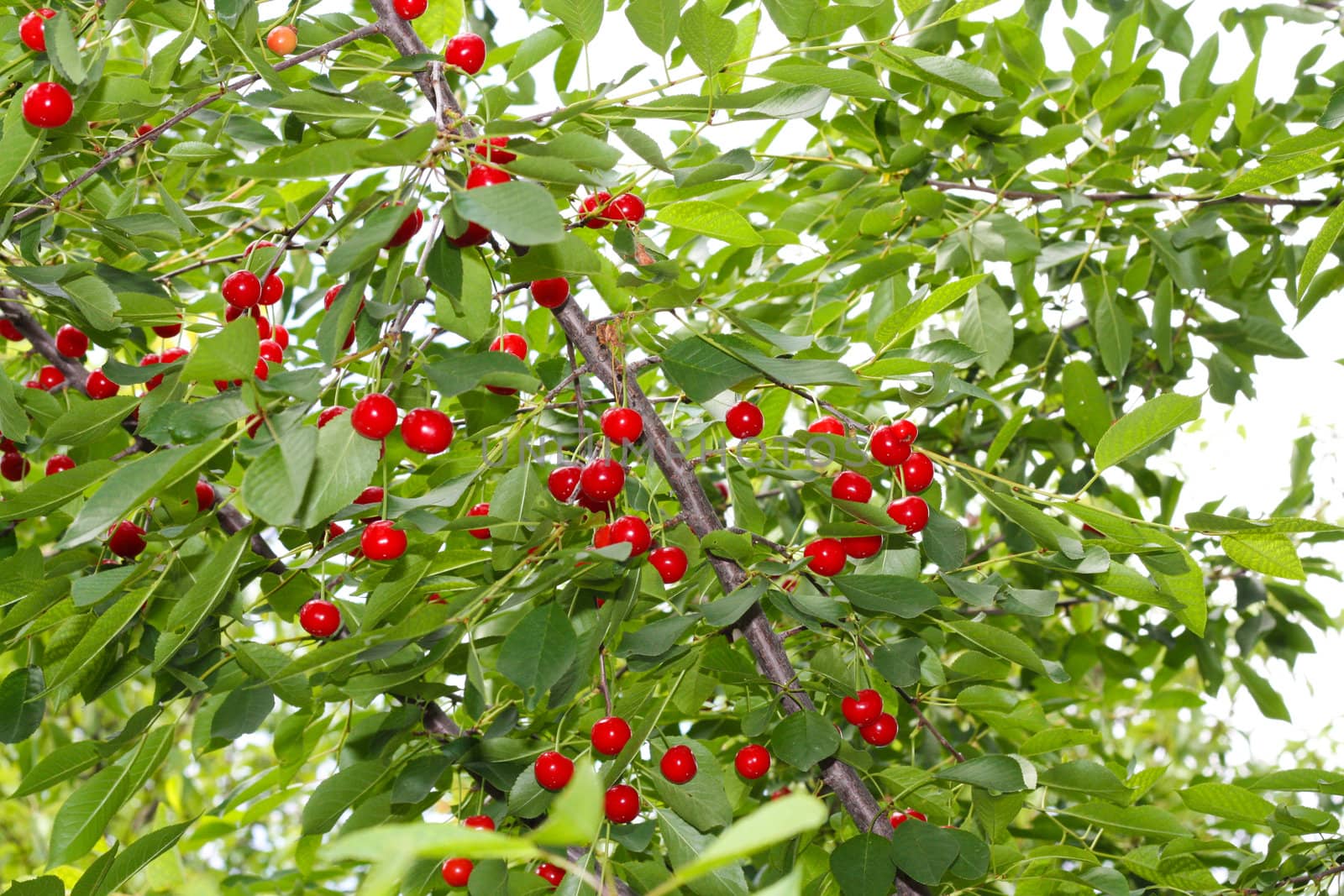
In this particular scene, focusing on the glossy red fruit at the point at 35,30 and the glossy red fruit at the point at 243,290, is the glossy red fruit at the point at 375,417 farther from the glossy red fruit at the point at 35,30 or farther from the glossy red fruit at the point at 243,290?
the glossy red fruit at the point at 35,30

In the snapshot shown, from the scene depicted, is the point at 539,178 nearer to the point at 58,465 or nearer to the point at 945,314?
the point at 58,465

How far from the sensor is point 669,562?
1.25 m

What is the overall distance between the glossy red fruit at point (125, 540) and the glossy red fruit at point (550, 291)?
601mm

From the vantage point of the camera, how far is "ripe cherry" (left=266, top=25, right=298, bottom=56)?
126 cm

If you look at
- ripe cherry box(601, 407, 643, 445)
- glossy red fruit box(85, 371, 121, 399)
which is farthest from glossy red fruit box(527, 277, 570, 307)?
glossy red fruit box(85, 371, 121, 399)

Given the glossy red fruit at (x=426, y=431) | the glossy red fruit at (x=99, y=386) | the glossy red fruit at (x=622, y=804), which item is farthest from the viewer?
the glossy red fruit at (x=99, y=386)

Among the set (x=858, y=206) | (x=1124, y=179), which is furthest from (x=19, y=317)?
(x=1124, y=179)

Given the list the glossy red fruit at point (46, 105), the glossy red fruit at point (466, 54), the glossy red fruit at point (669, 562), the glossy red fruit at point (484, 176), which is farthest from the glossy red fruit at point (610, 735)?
the glossy red fruit at point (46, 105)

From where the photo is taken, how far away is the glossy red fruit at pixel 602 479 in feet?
3.84

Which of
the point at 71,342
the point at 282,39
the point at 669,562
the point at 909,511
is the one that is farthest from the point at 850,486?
the point at 71,342

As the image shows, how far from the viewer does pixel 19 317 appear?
5.82 ft

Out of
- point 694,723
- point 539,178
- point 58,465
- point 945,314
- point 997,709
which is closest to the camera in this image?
point 539,178

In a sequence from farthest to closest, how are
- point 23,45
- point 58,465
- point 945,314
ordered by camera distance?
point 945,314 < point 58,465 < point 23,45

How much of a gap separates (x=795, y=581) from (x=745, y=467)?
16 centimetres
